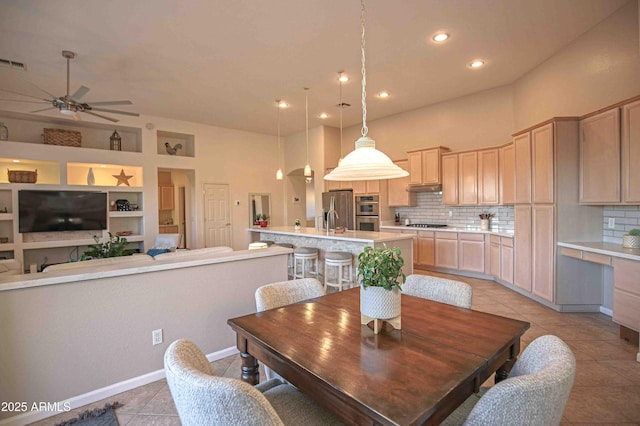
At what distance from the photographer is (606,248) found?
3180 mm

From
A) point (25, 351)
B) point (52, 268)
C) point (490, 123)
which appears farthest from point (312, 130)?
point (25, 351)

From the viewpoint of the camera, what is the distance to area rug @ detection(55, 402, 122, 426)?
6.47 feet

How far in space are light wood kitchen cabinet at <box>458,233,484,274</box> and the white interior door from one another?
5301 mm

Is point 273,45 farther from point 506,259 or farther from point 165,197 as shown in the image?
point 165,197

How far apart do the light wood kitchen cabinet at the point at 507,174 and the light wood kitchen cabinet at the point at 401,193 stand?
1.77m

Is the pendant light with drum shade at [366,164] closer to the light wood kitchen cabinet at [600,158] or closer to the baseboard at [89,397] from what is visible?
the baseboard at [89,397]

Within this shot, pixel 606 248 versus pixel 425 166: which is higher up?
pixel 425 166

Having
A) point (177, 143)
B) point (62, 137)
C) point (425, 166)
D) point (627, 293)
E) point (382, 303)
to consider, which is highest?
point (177, 143)

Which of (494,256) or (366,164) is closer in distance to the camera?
(366,164)

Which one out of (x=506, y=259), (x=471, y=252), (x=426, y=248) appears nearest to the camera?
(x=506, y=259)

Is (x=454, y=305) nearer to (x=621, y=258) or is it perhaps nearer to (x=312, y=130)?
(x=621, y=258)

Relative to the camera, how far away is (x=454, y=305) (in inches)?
74.5

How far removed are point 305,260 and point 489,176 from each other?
3.48 meters

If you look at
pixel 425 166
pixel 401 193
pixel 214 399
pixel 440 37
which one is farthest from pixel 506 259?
pixel 214 399
